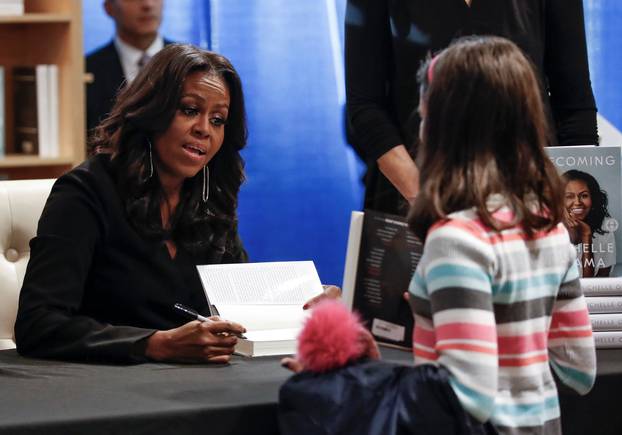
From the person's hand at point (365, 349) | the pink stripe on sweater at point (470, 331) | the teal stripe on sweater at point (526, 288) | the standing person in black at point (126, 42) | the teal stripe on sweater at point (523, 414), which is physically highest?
the standing person in black at point (126, 42)

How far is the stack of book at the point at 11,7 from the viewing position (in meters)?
4.16

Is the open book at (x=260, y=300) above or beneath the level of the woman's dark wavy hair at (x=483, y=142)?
beneath

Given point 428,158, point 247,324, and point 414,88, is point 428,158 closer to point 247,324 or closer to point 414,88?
point 247,324

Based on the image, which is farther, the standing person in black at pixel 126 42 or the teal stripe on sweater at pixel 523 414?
the standing person in black at pixel 126 42

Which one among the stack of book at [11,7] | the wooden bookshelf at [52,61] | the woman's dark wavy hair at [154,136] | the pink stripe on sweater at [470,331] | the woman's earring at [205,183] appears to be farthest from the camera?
the wooden bookshelf at [52,61]

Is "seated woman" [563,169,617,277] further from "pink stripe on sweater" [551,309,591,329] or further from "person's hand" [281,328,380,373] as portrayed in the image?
"person's hand" [281,328,380,373]

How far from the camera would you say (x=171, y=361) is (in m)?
2.20

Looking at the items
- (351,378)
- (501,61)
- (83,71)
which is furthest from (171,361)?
(83,71)

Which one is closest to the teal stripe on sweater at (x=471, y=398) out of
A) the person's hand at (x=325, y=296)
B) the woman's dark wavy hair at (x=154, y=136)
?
the person's hand at (x=325, y=296)

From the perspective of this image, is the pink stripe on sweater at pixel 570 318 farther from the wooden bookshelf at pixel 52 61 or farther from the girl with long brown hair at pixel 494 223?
the wooden bookshelf at pixel 52 61

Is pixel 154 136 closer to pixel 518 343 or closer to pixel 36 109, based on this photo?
pixel 518 343

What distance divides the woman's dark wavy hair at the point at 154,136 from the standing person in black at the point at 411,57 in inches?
13.1

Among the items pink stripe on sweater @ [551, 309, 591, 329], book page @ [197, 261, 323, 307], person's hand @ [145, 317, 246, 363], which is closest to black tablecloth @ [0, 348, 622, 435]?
person's hand @ [145, 317, 246, 363]

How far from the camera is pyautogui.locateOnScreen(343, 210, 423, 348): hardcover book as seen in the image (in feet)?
6.72
